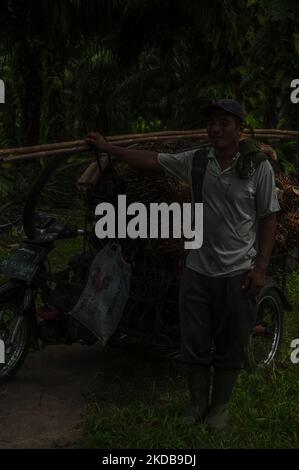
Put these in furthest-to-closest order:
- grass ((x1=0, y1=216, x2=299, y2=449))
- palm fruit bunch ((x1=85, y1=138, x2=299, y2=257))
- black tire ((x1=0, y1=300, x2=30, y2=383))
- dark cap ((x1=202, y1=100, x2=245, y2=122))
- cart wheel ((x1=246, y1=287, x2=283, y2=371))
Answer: cart wheel ((x1=246, y1=287, x2=283, y2=371))
black tire ((x1=0, y1=300, x2=30, y2=383))
palm fruit bunch ((x1=85, y1=138, x2=299, y2=257))
grass ((x1=0, y1=216, x2=299, y2=449))
dark cap ((x1=202, y1=100, x2=245, y2=122))

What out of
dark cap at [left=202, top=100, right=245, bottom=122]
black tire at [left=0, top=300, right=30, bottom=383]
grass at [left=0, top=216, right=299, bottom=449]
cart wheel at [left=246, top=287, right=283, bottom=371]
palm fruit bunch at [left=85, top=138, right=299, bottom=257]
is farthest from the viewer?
cart wheel at [left=246, top=287, right=283, bottom=371]

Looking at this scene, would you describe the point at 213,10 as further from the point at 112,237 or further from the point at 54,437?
the point at 54,437

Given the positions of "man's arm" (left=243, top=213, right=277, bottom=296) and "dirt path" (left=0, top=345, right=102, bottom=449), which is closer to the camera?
"man's arm" (left=243, top=213, right=277, bottom=296)

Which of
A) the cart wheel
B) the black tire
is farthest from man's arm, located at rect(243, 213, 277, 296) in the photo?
the black tire

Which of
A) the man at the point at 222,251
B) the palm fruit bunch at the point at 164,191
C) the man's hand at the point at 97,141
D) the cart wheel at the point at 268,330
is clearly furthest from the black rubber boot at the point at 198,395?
the man's hand at the point at 97,141

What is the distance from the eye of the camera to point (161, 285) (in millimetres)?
4719

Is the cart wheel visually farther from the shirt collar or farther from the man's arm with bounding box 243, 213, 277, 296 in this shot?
the shirt collar

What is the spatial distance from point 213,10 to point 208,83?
136cm

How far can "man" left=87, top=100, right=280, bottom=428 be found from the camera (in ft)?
13.1

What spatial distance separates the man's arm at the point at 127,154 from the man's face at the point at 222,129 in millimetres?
424

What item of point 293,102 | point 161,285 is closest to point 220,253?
point 161,285

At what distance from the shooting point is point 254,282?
407cm

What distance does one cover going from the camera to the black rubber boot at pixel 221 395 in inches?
167

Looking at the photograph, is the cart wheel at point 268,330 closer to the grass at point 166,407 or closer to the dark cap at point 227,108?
the grass at point 166,407
